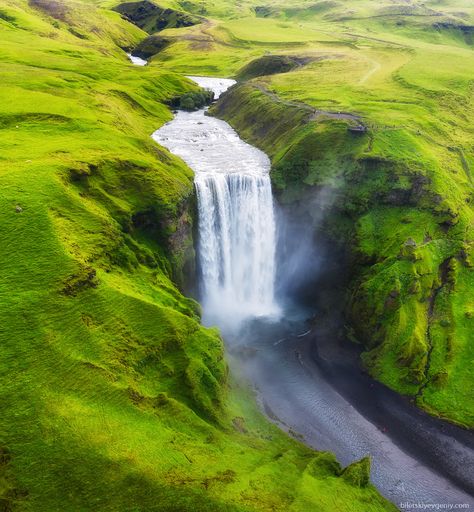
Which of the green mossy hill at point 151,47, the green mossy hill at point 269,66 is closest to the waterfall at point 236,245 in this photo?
the green mossy hill at point 269,66

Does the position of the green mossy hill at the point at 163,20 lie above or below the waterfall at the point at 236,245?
above

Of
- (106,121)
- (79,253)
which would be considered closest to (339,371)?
(79,253)

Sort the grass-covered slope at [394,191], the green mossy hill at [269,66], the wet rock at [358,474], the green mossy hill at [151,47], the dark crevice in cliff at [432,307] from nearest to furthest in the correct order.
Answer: the wet rock at [358,474] → the dark crevice in cliff at [432,307] → the grass-covered slope at [394,191] → the green mossy hill at [269,66] → the green mossy hill at [151,47]

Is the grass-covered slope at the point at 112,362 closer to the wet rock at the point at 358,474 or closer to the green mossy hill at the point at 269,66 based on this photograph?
the wet rock at the point at 358,474

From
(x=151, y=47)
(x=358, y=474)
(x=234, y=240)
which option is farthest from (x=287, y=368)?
(x=151, y=47)

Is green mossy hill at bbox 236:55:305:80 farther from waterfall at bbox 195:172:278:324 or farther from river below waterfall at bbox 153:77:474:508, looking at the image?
waterfall at bbox 195:172:278:324

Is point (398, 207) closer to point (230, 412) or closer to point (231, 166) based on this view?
point (231, 166)
